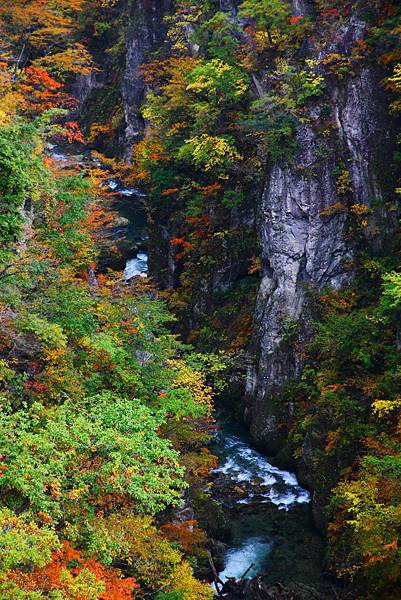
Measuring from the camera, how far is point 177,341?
21234 mm

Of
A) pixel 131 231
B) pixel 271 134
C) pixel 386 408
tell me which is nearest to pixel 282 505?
pixel 386 408

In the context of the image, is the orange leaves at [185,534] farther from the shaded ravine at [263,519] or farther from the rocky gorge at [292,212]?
the rocky gorge at [292,212]

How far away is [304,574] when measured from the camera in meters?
16.1

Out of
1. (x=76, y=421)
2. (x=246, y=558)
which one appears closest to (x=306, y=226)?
(x=246, y=558)

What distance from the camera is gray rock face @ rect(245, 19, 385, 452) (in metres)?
22.3

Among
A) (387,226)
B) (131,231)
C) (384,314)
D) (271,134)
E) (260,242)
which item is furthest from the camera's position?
(131,231)

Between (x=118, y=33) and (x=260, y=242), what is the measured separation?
29.7 meters

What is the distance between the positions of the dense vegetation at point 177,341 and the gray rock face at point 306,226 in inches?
19.3

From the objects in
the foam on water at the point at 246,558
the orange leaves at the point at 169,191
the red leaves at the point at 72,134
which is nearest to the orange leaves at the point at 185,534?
the foam on water at the point at 246,558

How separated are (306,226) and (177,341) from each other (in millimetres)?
7076

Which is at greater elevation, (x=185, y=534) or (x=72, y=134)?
(x=72, y=134)

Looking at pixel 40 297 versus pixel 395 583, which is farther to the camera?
pixel 40 297

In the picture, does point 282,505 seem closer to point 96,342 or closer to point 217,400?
point 217,400

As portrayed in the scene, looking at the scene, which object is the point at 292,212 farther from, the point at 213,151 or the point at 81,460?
the point at 81,460
